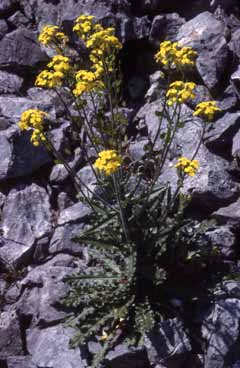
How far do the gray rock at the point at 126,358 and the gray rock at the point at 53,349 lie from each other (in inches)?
10.3

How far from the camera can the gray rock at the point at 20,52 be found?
7.85m

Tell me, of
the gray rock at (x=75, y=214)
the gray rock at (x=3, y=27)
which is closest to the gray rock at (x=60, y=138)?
the gray rock at (x=75, y=214)

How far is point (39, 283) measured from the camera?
6.06m

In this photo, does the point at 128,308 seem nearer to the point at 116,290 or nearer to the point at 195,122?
the point at 116,290

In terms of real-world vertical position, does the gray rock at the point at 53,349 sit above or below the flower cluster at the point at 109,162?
below

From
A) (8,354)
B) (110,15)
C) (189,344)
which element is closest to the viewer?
(189,344)

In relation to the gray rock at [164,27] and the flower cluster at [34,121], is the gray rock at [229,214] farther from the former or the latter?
the gray rock at [164,27]

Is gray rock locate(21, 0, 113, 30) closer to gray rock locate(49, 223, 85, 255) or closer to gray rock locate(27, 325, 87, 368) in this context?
gray rock locate(49, 223, 85, 255)

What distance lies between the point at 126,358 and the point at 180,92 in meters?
2.40

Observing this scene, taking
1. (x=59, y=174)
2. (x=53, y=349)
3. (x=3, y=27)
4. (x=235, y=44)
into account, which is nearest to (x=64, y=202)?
(x=59, y=174)

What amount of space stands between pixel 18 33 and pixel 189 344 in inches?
191

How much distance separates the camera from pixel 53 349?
552 cm

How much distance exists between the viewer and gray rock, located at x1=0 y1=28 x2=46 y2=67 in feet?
25.7

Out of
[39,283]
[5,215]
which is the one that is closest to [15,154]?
[5,215]
